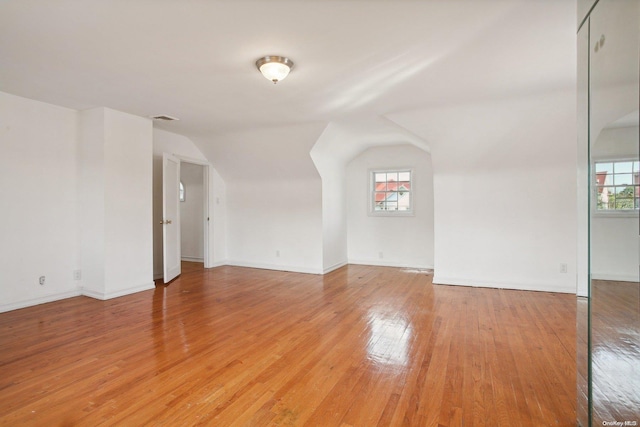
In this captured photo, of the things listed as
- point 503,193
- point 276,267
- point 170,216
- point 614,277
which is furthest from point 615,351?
point 170,216

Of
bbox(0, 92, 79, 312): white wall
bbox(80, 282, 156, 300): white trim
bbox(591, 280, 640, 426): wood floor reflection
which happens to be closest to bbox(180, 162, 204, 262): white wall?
bbox(80, 282, 156, 300): white trim

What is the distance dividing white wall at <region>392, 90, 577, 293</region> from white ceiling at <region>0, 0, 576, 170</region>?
1.70ft

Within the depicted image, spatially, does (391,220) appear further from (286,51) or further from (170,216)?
(286,51)

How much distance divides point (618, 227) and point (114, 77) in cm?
408

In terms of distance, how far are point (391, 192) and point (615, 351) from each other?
525 centimetres

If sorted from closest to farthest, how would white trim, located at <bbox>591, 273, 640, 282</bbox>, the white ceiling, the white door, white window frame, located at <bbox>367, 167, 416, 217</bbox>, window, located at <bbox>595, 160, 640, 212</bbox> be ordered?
window, located at <bbox>595, 160, 640, 212</bbox> → white trim, located at <bbox>591, 273, 640, 282</bbox> → the white ceiling → the white door → white window frame, located at <bbox>367, 167, 416, 217</bbox>

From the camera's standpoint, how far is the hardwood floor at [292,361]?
1.89 metres

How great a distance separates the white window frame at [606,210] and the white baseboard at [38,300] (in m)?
5.47

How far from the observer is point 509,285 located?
189 inches

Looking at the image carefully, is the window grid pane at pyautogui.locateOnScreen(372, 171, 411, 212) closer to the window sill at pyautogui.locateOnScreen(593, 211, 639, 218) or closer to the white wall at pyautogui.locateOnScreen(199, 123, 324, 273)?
the white wall at pyautogui.locateOnScreen(199, 123, 324, 273)

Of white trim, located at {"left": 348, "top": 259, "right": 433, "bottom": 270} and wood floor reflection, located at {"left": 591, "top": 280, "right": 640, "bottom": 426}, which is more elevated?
wood floor reflection, located at {"left": 591, "top": 280, "right": 640, "bottom": 426}

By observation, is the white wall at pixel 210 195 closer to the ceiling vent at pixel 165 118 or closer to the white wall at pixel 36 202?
the ceiling vent at pixel 165 118

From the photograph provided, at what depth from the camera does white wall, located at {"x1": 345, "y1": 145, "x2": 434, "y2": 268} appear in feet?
20.8

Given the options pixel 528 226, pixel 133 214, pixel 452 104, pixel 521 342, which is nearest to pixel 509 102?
pixel 452 104
